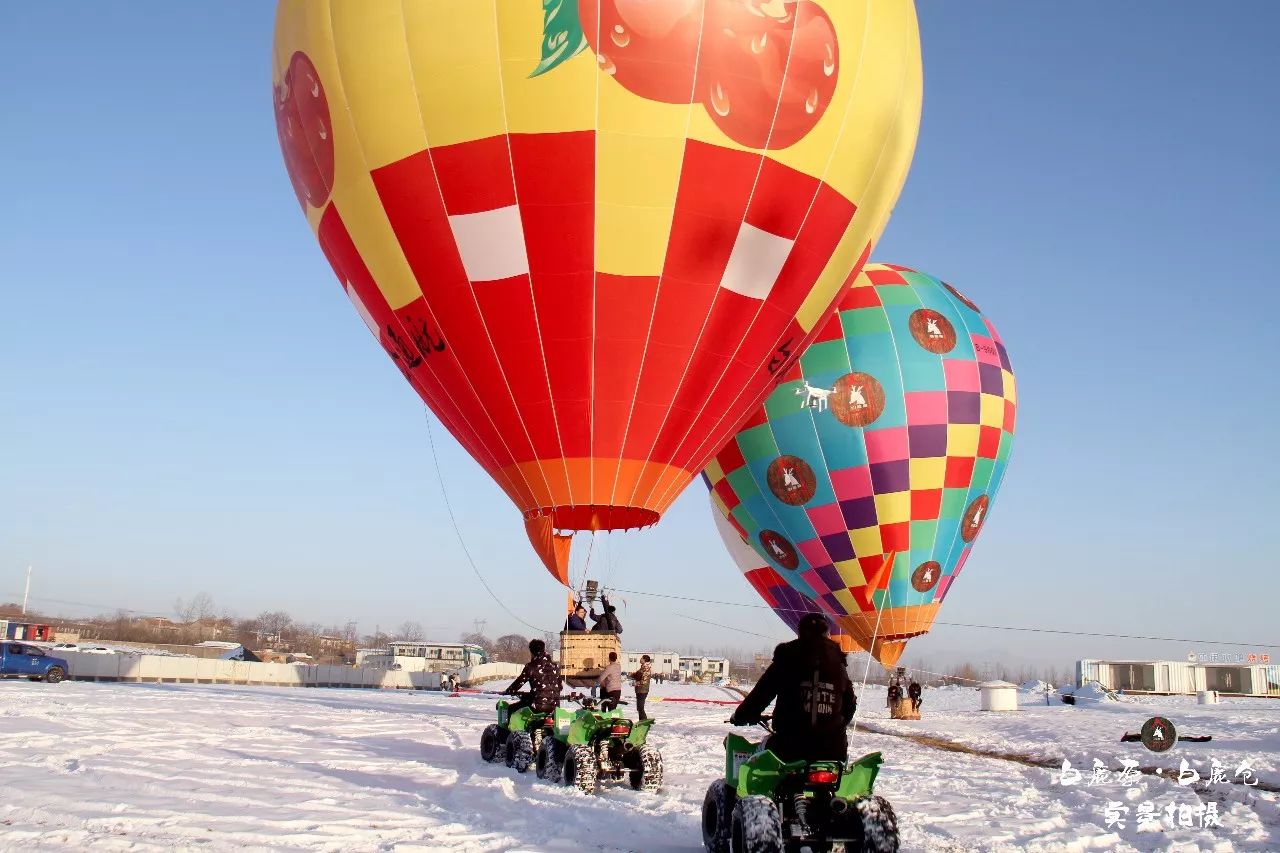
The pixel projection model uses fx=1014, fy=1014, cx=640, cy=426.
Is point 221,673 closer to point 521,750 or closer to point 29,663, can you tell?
point 29,663

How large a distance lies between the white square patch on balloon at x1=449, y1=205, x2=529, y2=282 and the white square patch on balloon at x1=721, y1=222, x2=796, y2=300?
2.43 metres

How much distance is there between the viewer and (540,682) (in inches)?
388

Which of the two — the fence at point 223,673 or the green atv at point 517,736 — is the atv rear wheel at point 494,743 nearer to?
the green atv at point 517,736

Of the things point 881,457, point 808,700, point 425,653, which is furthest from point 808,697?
point 425,653

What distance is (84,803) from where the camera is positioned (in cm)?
645

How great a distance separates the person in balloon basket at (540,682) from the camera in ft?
32.1

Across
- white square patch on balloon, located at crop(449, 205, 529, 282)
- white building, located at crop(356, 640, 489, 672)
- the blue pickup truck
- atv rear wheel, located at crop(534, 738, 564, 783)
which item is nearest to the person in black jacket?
atv rear wheel, located at crop(534, 738, 564, 783)

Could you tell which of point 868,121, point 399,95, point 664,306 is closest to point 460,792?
point 664,306

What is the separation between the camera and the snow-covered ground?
587cm

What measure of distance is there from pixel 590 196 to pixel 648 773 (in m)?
6.19

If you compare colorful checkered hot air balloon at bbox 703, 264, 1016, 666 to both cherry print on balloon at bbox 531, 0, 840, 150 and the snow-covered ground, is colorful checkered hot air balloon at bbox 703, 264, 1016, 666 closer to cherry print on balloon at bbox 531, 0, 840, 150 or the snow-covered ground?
the snow-covered ground

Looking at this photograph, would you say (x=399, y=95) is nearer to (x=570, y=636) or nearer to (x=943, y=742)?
(x=570, y=636)

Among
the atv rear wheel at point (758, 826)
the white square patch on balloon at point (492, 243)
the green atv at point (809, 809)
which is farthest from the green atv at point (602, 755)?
the white square patch on balloon at point (492, 243)

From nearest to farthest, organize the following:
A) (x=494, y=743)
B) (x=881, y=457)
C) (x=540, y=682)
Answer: (x=540, y=682)
(x=494, y=743)
(x=881, y=457)
